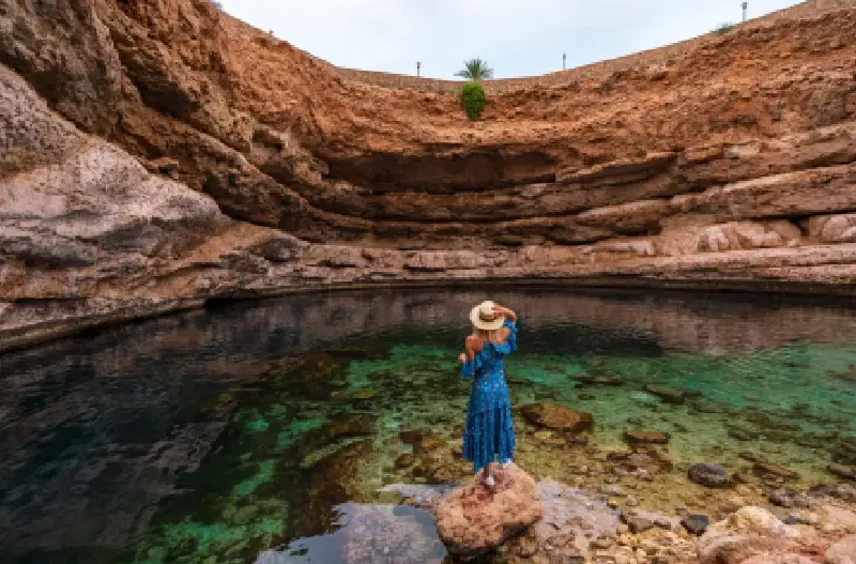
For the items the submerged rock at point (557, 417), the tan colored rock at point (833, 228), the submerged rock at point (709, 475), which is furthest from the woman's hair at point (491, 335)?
the tan colored rock at point (833, 228)

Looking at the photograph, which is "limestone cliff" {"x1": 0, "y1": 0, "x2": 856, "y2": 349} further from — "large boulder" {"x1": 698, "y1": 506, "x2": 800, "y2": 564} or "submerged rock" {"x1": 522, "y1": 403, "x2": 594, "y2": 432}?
"large boulder" {"x1": 698, "y1": 506, "x2": 800, "y2": 564}

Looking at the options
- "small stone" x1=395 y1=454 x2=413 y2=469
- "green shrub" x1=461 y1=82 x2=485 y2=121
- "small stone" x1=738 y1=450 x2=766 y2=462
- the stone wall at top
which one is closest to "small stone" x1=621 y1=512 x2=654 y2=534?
"small stone" x1=738 y1=450 x2=766 y2=462

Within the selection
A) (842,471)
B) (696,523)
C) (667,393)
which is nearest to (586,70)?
(667,393)

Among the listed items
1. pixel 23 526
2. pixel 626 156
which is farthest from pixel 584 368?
pixel 626 156

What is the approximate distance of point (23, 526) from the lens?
17.4ft

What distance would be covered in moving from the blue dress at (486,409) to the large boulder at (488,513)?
0.32 meters

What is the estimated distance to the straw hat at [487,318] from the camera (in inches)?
197

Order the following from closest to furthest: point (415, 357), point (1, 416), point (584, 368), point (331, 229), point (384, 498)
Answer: point (384, 498) → point (1, 416) → point (584, 368) → point (415, 357) → point (331, 229)

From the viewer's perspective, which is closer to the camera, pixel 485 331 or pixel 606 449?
pixel 485 331

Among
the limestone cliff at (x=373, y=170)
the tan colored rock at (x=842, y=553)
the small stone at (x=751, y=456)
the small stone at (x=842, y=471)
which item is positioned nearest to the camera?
the tan colored rock at (x=842, y=553)

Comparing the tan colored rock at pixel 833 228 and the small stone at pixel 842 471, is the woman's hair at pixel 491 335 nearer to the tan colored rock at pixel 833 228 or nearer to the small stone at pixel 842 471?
the small stone at pixel 842 471

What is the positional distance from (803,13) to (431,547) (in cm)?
3413

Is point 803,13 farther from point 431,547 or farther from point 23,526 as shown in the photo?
point 23,526

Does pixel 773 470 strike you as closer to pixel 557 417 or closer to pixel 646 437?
pixel 646 437
